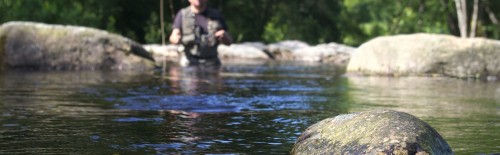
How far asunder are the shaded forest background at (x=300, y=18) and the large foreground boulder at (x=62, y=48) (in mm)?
10554

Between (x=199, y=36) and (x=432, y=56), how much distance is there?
4.49 meters

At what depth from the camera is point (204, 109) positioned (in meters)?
8.62

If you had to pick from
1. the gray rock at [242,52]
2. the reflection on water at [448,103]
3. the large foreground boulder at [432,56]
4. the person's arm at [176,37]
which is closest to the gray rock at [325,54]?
the gray rock at [242,52]

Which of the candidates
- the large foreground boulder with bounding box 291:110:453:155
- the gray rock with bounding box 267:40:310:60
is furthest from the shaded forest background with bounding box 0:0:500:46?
the large foreground boulder with bounding box 291:110:453:155

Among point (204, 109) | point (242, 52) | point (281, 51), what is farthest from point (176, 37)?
point (281, 51)

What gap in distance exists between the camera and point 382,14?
36281mm

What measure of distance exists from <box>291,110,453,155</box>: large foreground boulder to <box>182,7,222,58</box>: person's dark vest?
8704mm

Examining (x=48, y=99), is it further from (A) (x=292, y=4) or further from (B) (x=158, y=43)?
(A) (x=292, y=4)

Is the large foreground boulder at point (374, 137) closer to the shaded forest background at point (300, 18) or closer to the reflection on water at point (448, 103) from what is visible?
the reflection on water at point (448, 103)

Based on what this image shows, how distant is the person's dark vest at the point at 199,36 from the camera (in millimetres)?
14172

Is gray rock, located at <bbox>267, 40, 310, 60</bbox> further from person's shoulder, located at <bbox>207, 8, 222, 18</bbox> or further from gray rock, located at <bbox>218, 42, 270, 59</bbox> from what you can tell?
person's shoulder, located at <bbox>207, 8, 222, 18</bbox>

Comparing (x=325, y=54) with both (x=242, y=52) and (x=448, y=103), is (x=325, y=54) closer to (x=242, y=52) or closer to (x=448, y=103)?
(x=242, y=52)

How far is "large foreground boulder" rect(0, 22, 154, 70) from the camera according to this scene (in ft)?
54.0

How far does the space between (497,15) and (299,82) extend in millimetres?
22330
